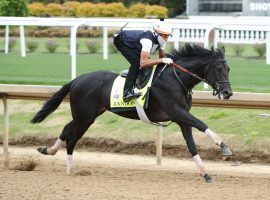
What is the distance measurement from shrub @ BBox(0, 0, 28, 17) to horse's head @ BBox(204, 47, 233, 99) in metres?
20.1

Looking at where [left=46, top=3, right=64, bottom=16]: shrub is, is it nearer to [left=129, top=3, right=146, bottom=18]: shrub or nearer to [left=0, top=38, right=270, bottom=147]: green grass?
[left=129, top=3, right=146, bottom=18]: shrub

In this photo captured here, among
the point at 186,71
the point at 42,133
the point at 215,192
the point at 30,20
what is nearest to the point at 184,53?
the point at 186,71

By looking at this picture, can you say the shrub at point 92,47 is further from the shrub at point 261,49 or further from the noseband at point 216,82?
the noseband at point 216,82

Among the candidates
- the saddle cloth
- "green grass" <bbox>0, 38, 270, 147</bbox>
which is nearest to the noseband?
the saddle cloth

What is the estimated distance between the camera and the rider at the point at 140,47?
35.1 feet

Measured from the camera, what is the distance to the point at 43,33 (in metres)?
37.5

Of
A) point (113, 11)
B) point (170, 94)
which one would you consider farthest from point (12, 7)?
point (170, 94)

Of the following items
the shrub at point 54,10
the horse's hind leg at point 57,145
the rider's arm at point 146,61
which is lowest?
the shrub at point 54,10

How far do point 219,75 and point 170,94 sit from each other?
0.66 metres

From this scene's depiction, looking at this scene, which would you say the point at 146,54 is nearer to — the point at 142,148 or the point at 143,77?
the point at 143,77

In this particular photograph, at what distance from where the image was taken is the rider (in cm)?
1069

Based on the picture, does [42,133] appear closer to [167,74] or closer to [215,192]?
[167,74]

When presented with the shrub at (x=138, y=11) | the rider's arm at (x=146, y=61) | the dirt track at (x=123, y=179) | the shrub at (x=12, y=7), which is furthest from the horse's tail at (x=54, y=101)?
the shrub at (x=138, y=11)

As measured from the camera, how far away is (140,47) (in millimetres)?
10992
